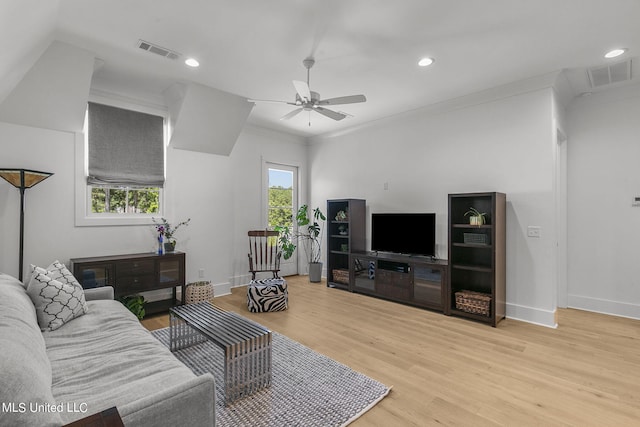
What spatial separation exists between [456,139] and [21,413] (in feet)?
15.6

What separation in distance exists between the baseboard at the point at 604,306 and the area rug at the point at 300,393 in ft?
11.5

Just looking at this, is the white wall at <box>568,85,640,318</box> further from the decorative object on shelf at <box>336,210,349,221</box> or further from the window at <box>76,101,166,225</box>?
the window at <box>76,101,166,225</box>

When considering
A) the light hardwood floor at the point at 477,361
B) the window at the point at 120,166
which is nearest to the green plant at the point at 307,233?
the light hardwood floor at the point at 477,361

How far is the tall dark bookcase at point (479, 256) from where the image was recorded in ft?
11.9

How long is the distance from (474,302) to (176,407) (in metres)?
3.50

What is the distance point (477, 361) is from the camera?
2.74m

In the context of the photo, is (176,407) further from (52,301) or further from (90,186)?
(90,186)

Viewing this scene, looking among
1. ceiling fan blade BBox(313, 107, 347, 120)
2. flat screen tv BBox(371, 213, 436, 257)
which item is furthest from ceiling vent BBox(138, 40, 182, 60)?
flat screen tv BBox(371, 213, 436, 257)

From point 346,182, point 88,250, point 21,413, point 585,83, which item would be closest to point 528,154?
point 585,83

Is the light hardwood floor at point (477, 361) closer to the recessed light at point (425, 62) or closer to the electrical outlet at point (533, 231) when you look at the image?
the electrical outlet at point (533, 231)

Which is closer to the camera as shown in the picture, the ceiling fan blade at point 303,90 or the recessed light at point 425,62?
the ceiling fan blade at point 303,90

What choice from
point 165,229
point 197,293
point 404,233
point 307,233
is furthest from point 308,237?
point 165,229

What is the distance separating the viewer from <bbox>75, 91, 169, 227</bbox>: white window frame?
149 inches

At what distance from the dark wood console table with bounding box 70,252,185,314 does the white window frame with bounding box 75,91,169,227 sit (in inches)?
18.7
